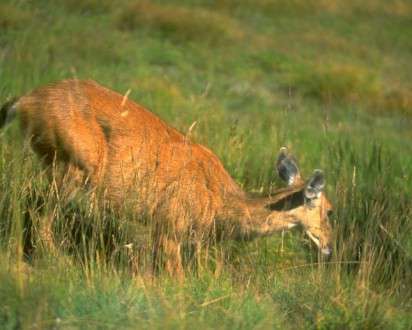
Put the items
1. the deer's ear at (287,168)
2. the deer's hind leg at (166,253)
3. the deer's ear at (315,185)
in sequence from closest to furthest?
1. the deer's hind leg at (166,253)
2. the deer's ear at (315,185)
3. the deer's ear at (287,168)

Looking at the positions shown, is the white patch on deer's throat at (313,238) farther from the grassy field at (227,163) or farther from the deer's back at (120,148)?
the deer's back at (120,148)

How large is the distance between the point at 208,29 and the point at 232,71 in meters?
1.94

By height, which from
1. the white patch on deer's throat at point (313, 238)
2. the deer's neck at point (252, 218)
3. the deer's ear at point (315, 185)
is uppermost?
the deer's ear at point (315, 185)

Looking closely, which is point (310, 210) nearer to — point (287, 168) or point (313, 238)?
point (313, 238)

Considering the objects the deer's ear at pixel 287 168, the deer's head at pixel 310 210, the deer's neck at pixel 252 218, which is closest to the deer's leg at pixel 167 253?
the deer's neck at pixel 252 218

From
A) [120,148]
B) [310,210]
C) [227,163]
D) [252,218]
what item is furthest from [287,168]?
[120,148]

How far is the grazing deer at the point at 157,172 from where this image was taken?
25.2ft

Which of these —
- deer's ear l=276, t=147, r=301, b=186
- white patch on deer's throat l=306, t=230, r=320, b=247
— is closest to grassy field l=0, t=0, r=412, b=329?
white patch on deer's throat l=306, t=230, r=320, b=247

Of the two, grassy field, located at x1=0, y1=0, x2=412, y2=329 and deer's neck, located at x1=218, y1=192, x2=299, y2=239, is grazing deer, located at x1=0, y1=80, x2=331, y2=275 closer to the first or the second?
deer's neck, located at x1=218, y1=192, x2=299, y2=239

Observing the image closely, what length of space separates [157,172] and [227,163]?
1.63 meters

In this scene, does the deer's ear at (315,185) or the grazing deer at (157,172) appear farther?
the deer's ear at (315,185)

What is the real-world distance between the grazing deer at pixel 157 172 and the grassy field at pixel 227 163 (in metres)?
0.20

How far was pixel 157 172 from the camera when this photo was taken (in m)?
7.99

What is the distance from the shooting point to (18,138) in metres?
8.41
